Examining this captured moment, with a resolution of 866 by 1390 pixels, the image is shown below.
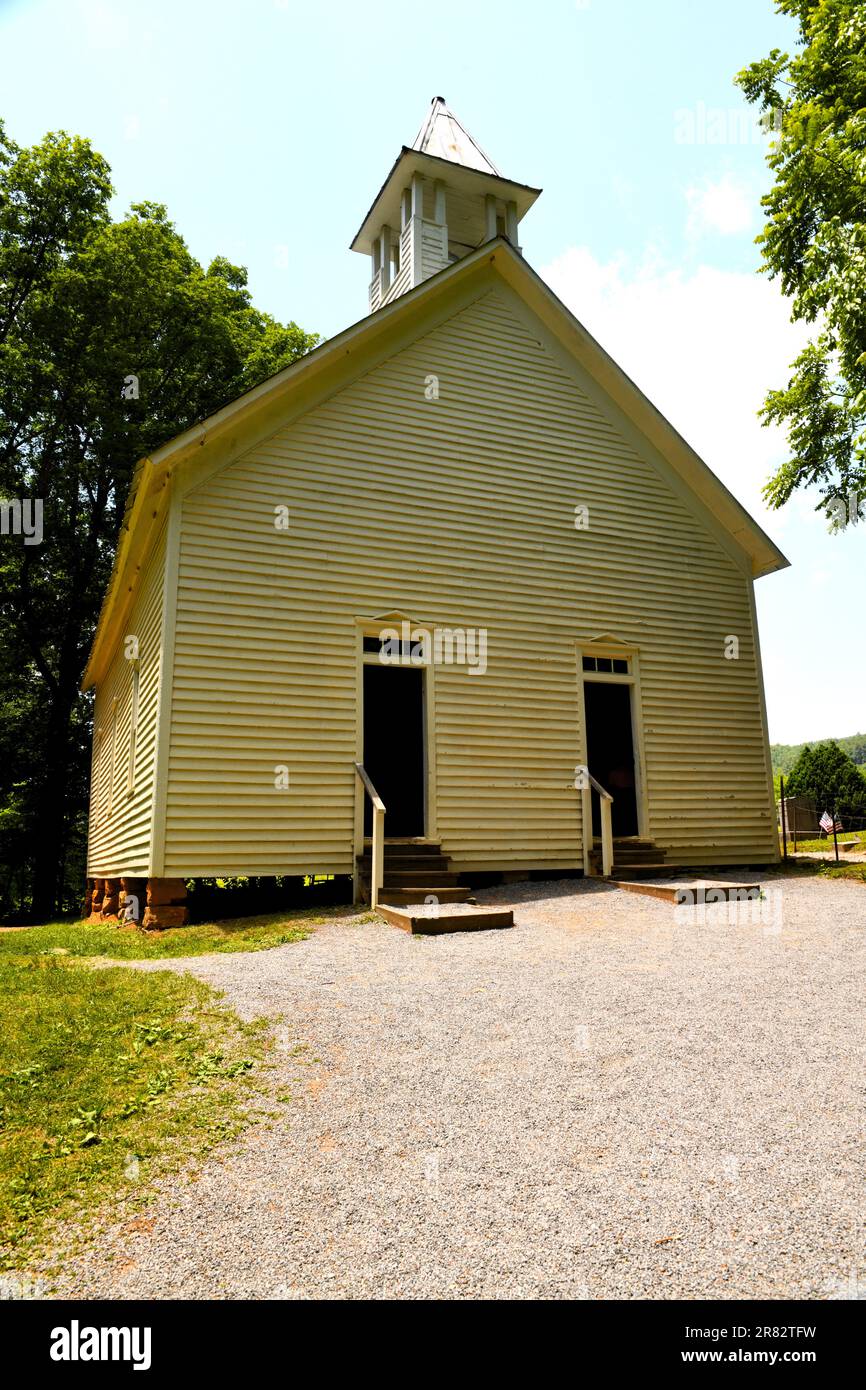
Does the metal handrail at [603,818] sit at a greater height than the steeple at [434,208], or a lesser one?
lesser

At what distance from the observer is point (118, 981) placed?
6.34 meters

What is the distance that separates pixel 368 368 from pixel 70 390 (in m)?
12.8

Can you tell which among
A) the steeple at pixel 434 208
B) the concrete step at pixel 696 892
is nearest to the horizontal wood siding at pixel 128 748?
the concrete step at pixel 696 892

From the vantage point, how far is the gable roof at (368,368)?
32.8 feet

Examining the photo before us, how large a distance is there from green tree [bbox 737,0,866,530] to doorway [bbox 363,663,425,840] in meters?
9.02

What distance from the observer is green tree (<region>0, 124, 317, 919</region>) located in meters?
20.5

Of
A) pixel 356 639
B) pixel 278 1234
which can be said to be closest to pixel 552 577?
pixel 356 639

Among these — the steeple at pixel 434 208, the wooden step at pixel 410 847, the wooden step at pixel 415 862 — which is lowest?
the wooden step at pixel 415 862

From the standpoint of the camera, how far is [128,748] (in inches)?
509

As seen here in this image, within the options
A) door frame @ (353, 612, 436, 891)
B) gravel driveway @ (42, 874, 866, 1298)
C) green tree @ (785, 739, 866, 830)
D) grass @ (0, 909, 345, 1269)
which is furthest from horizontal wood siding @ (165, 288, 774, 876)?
green tree @ (785, 739, 866, 830)

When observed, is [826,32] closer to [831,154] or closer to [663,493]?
[831,154]

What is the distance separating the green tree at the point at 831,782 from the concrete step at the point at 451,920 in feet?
66.0

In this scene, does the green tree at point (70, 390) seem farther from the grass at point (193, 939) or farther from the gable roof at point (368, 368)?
the grass at point (193, 939)

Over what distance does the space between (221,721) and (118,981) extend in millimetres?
3846
